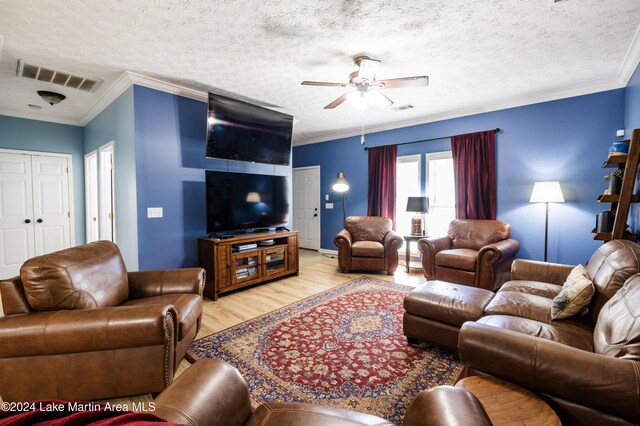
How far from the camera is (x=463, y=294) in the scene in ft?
7.72

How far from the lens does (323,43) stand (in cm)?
258

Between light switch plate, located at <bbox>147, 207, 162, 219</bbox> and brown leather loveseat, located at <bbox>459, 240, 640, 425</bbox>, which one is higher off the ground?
light switch plate, located at <bbox>147, 207, 162, 219</bbox>

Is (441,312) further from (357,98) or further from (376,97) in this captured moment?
(357,98)

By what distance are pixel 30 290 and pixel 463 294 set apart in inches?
118

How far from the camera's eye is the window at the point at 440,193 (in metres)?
4.92

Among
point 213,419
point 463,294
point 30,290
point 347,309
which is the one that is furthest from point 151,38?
point 463,294

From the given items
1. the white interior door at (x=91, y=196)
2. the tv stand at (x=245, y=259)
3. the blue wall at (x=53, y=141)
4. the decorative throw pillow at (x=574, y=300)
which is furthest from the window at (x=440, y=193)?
the blue wall at (x=53, y=141)

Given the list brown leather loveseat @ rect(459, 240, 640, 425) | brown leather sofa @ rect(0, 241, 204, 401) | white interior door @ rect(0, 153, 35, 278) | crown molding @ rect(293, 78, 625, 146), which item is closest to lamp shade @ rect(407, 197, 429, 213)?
crown molding @ rect(293, 78, 625, 146)

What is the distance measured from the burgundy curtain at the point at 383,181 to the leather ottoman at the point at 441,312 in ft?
10.2

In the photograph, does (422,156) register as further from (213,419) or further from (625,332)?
Result: (213,419)

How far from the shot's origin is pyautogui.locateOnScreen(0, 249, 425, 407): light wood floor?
287 centimetres

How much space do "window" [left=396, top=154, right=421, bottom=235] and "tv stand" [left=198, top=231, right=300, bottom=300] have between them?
88.5 inches

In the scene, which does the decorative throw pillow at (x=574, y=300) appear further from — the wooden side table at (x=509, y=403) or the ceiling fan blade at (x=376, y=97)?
the ceiling fan blade at (x=376, y=97)

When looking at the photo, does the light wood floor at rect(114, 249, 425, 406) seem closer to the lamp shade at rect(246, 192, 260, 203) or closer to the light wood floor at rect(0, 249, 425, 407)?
the light wood floor at rect(0, 249, 425, 407)
